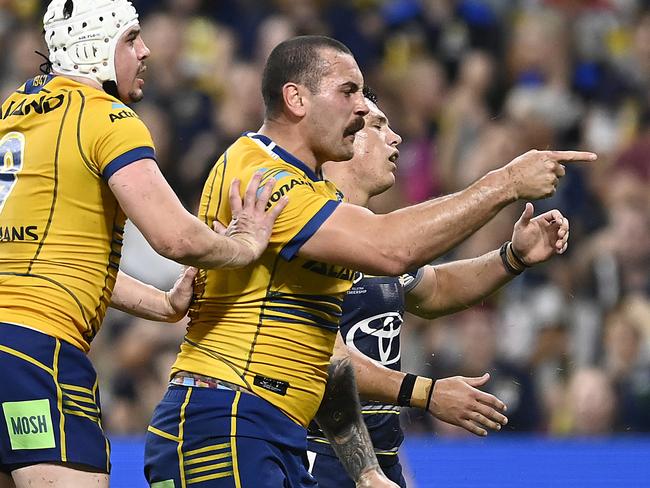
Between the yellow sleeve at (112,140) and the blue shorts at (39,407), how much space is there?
0.52 metres

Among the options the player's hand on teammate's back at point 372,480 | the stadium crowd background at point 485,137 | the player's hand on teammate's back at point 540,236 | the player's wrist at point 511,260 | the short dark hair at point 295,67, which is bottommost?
the player's hand on teammate's back at point 372,480

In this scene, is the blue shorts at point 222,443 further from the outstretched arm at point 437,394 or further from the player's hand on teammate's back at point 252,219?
the outstretched arm at point 437,394

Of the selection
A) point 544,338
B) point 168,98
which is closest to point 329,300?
point 544,338

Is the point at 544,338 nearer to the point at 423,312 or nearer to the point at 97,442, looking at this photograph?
the point at 423,312

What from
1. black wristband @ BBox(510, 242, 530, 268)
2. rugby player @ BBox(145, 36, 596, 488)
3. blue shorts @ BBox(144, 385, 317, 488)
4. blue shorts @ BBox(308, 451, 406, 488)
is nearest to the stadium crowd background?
black wristband @ BBox(510, 242, 530, 268)

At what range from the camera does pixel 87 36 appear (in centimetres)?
401

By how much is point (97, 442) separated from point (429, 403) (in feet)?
4.17

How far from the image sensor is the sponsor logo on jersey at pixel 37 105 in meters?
3.90

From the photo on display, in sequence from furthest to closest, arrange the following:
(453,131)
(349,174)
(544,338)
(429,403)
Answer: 1. (453,131)
2. (544,338)
3. (349,174)
4. (429,403)

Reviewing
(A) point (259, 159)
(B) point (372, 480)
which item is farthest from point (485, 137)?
(A) point (259, 159)

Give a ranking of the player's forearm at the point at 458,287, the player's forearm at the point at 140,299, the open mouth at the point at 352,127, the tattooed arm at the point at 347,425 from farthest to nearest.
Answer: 1. the player's forearm at the point at 458,287
2. the player's forearm at the point at 140,299
3. the tattooed arm at the point at 347,425
4. the open mouth at the point at 352,127

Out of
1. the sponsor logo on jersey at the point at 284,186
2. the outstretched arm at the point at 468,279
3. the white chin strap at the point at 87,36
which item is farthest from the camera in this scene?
the outstretched arm at the point at 468,279

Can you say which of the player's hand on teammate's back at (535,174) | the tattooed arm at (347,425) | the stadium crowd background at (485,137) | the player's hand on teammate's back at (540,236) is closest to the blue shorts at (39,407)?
the tattooed arm at (347,425)

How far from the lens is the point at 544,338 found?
8727 mm
